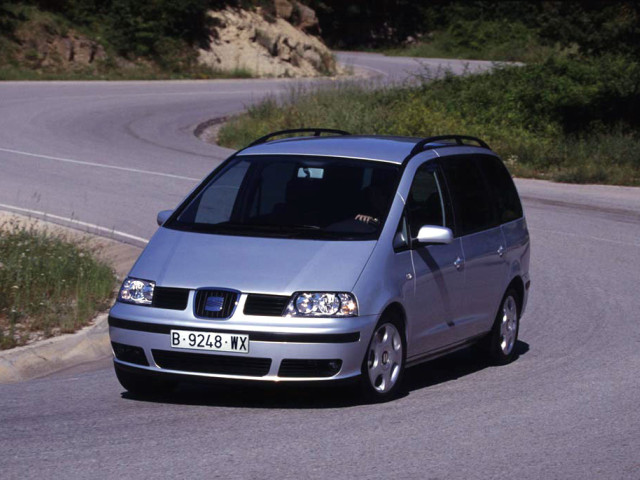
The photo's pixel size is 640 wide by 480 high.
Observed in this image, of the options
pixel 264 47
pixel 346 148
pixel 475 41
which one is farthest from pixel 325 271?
pixel 475 41

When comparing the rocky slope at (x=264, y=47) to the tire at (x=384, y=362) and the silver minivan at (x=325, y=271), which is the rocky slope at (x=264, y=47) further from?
the tire at (x=384, y=362)

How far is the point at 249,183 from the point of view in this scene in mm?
8781

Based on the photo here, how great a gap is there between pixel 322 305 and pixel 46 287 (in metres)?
4.19

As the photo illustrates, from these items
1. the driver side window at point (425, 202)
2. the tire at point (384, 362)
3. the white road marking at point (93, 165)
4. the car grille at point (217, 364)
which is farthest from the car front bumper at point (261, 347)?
the white road marking at point (93, 165)

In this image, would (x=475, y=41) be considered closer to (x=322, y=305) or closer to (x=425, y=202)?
(x=425, y=202)

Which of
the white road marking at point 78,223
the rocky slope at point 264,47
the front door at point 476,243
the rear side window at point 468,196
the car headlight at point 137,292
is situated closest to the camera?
the car headlight at point 137,292

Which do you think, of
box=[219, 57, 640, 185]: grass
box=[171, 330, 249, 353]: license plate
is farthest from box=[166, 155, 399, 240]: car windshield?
box=[219, 57, 640, 185]: grass

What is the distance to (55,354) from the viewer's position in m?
9.06

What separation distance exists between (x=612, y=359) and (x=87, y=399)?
413cm

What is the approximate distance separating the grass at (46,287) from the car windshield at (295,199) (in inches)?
69.6

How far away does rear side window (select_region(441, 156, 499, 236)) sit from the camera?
9.06m

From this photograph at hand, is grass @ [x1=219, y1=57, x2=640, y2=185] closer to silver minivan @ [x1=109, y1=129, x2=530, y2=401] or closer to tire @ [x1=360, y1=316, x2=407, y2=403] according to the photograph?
silver minivan @ [x1=109, y1=129, x2=530, y2=401]

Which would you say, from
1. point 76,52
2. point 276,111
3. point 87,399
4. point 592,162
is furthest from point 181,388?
point 76,52

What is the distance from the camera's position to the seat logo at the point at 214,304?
724cm
